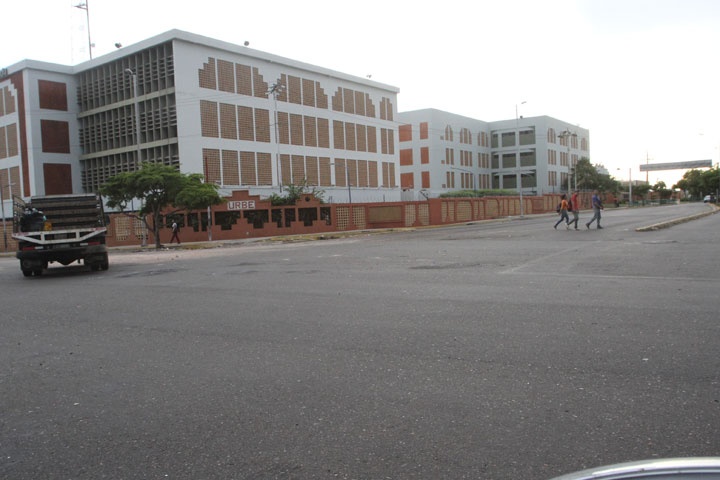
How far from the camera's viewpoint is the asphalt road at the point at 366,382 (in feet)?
11.6

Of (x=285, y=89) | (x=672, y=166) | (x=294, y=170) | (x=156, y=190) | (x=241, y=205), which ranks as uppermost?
(x=285, y=89)

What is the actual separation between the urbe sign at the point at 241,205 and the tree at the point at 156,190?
17.9ft

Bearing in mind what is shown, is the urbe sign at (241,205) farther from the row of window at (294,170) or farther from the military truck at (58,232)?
the military truck at (58,232)

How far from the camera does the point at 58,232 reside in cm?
1683

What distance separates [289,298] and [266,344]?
3.40 meters

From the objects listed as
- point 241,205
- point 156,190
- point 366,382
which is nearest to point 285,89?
point 241,205

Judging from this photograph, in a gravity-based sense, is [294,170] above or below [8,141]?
below

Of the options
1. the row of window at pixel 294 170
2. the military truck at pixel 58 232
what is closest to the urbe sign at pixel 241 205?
the row of window at pixel 294 170

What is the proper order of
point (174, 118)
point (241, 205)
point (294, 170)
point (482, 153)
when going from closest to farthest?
point (241, 205) → point (174, 118) → point (294, 170) → point (482, 153)

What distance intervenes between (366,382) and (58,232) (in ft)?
49.4

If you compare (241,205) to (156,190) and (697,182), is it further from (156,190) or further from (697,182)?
(697,182)

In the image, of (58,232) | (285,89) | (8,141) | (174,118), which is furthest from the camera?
(285,89)

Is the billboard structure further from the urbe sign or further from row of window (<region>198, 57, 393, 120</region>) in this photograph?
the urbe sign

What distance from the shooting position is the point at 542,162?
89.3m
